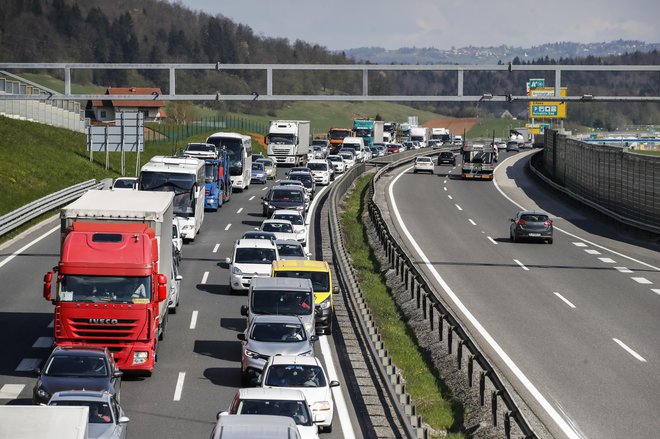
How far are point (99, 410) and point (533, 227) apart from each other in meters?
36.5

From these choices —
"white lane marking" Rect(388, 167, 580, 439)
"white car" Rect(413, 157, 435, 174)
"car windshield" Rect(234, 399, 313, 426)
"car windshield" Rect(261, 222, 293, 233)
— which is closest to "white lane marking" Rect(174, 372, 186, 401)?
"car windshield" Rect(234, 399, 313, 426)

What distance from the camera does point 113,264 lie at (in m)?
24.7

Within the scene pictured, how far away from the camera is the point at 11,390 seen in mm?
23422

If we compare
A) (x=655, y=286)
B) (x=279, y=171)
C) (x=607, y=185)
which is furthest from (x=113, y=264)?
(x=279, y=171)

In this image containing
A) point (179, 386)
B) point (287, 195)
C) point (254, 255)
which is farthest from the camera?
point (287, 195)

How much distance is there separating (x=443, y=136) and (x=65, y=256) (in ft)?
464

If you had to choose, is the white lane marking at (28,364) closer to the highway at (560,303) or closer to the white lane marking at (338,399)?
the white lane marking at (338,399)

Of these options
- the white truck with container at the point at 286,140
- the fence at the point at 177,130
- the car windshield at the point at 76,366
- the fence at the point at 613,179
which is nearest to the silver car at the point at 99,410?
the car windshield at the point at 76,366

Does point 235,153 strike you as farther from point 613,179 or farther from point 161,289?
point 161,289

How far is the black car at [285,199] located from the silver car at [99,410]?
36.7 metres

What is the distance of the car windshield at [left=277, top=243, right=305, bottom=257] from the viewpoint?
39562 mm

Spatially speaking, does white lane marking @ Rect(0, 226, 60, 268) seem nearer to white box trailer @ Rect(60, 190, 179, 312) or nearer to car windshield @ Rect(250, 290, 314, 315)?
white box trailer @ Rect(60, 190, 179, 312)

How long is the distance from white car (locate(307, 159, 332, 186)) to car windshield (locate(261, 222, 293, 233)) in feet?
103

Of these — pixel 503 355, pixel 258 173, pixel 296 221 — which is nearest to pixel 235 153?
pixel 258 173
